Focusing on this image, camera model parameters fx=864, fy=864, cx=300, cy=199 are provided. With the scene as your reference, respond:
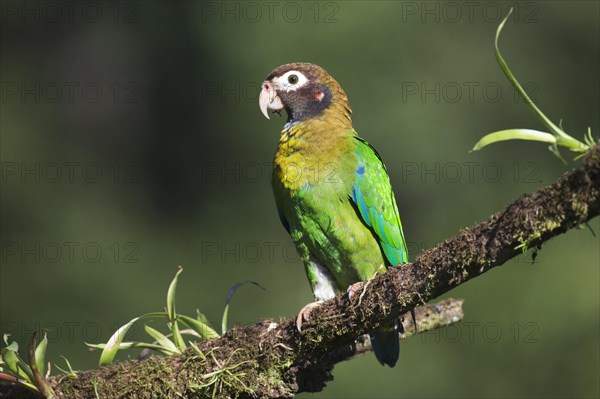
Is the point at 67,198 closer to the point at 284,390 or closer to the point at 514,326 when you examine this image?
the point at 514,326

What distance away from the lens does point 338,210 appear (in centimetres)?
529

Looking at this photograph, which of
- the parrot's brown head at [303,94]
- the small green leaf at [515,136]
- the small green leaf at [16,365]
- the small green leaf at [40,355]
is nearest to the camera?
the small green leaf at [515,136]

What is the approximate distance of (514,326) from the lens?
30.8 feet

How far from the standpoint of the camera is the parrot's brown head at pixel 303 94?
19.2ft

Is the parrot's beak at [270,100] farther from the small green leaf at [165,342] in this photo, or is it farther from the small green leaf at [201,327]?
the small green leaf at [165,342]

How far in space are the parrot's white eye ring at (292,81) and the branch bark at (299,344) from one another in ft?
6.59

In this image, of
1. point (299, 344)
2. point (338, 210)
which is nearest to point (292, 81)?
point (338, 210)

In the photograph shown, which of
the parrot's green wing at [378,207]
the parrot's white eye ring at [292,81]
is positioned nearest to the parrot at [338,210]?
the parrot's green wing at [378,207]

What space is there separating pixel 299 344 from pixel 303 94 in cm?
219

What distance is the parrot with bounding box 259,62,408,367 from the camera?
17.3 feet

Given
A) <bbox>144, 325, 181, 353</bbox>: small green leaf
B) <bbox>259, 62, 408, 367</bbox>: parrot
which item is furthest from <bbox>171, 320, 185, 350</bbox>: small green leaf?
<bbox>259, 62, 408, 367</bbox>: parrot

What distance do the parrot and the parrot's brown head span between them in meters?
0.21

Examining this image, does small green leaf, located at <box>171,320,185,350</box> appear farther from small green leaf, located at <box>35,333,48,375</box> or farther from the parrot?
the parrot

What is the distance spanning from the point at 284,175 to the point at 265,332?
1343mm
